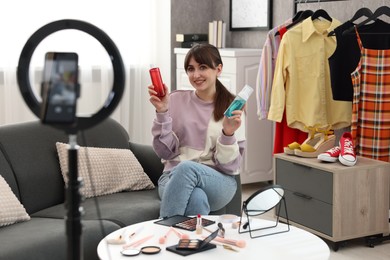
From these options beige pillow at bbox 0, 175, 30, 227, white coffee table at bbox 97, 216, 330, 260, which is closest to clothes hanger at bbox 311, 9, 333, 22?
white coffee table at bbox 97, 216, 330, 260

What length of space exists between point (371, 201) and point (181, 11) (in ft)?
7.85

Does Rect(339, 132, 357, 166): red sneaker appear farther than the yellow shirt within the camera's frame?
No

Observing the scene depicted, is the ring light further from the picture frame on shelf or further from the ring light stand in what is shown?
the picture frame on shelf

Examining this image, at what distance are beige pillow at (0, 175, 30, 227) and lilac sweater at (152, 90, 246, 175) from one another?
652mm

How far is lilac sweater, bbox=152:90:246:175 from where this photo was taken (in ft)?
9.69

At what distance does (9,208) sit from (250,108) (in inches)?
96.4

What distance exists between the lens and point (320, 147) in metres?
3.79

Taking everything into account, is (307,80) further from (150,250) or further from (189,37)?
(150,250)

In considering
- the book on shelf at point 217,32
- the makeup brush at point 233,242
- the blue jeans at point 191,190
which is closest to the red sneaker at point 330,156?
the blue jeans at point 191,190

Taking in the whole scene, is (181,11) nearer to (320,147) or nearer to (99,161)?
(320,147)

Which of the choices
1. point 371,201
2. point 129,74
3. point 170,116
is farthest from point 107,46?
point 129,74

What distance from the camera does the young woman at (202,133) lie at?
2871mm

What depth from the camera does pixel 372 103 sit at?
364cm

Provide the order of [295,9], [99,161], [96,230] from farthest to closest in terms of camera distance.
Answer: [295,9] < [99,161] < [96,230]
